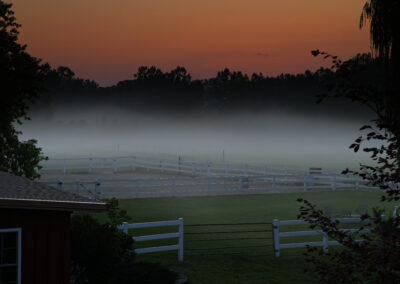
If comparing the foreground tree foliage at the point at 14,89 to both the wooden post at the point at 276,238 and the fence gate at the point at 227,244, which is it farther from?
the wooden post at the point at 276,238

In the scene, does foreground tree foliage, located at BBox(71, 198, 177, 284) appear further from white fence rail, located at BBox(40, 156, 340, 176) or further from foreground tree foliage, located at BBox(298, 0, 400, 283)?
white fence rail, located at BBox(40, 156, 340, 176)

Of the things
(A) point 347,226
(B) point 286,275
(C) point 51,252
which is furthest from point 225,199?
(C) point 51,252

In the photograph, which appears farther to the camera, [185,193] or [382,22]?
[185,193]

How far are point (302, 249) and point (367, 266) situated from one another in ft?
44.1

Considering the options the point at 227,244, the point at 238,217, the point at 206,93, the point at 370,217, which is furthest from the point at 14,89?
the point at 206,93

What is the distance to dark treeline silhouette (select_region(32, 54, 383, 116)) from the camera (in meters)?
150

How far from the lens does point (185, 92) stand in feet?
540

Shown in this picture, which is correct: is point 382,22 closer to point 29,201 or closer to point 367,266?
point 367,266

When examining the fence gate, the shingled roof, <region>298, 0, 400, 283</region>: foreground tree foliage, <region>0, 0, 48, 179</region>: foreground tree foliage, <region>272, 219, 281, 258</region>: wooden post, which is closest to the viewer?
<region>298, 0, 400, 283</region>: foreground tree foliage

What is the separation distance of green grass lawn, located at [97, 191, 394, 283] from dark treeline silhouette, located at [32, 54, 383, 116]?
106803mm

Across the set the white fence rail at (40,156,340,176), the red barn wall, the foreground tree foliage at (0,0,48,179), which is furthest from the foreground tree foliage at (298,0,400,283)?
the white fence rail at (40,156,340,176)

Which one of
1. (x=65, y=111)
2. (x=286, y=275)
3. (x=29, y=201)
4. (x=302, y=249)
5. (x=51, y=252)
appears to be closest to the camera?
(x=29, y=201)

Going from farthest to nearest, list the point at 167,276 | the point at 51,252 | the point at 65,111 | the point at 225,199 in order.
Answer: the point at 65,111, the point at 225,199, the point at 167,276, the point at 51,252

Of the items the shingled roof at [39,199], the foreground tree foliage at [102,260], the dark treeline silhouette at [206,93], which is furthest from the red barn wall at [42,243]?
the dark treeline silhouette at [206,93]
